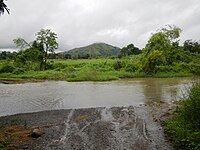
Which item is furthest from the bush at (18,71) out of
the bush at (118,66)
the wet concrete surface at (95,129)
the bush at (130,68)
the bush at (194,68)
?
the wet concrete surface at (95,129)

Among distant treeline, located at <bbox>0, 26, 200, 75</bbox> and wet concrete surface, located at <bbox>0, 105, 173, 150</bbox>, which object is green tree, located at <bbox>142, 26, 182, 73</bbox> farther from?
wet concrete surface, located at <bbox>0, 105, 173, 150</bbox>

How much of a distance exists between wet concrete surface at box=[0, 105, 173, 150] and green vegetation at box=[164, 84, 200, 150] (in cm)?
59

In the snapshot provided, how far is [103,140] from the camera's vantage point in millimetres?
16250

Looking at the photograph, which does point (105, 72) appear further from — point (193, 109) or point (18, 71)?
point (193, 109)

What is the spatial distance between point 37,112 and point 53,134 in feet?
26.6

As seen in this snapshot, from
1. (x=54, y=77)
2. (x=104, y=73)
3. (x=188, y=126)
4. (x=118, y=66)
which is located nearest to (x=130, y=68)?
Answer: (x=118, y=66)

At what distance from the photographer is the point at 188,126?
15211mm

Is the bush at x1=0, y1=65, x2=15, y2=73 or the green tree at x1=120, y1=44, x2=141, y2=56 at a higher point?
the green tree at x1=120, y1=44, x2=141, y2=56

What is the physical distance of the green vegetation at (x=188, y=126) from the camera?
13594 millimetres

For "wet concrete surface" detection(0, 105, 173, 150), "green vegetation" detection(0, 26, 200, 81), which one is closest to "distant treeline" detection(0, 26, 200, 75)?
"green vegetation" detection(0, 26, 200, 81)

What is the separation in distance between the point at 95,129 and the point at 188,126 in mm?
5762

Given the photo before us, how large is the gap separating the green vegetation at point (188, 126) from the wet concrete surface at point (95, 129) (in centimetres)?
59

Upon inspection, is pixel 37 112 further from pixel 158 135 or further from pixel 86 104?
pixel 158 135

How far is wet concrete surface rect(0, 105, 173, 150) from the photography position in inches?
611
